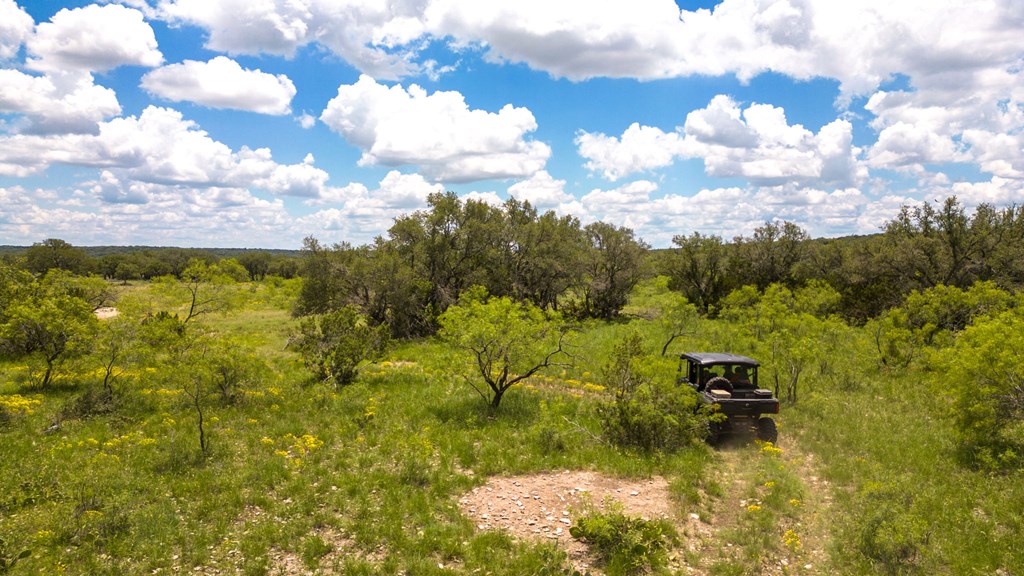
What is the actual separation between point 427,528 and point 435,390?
32.3 feet

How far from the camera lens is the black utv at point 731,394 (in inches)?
486

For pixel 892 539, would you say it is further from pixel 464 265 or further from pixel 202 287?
pixel 464 265

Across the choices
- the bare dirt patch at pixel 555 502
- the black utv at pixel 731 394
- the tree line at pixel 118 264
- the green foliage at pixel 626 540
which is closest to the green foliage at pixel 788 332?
the black utv at pixel 731 394

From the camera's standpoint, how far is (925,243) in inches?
1337

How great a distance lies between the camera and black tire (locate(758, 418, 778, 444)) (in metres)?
13.2

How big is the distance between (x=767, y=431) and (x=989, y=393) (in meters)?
4.71

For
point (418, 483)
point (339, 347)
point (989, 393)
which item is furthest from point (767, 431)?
point (339, 347)

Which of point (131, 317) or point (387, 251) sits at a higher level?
point (387, 251)

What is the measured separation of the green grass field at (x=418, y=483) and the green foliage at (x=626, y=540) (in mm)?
352

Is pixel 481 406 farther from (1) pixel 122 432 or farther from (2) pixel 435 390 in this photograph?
(1) pixel 122 432

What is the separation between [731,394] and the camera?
12945mm

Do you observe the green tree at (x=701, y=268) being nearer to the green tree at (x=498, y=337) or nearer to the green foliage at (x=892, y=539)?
the green tree at (x=498, y=337)

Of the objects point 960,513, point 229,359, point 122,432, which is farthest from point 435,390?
point 960,513

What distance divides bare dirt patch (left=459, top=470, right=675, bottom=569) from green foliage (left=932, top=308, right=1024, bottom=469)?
7.16 metres
